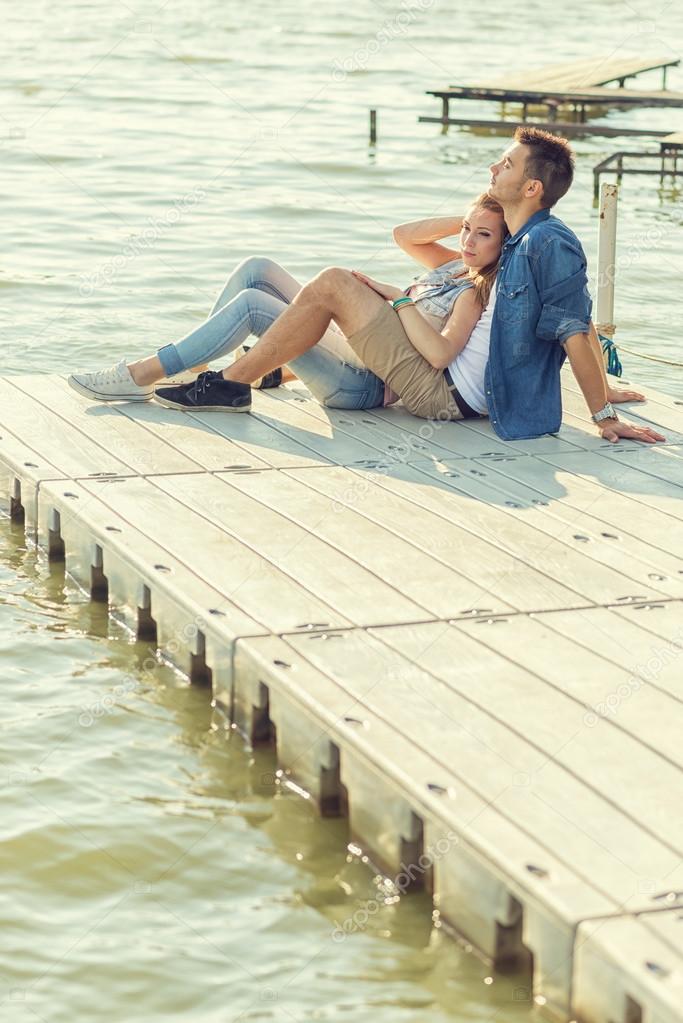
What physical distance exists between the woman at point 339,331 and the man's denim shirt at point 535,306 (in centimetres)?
17

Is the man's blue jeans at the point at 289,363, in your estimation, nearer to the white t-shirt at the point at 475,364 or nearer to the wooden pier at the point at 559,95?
the white t-shirt at the point at 475,364

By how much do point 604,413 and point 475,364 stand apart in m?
0.56

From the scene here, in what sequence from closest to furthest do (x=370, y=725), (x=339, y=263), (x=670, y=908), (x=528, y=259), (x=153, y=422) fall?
(x=670, y=908), (x=370, y=725), (x=528, y=259), (x=153, y=422), (x=339, y=263)

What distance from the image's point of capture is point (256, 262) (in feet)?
22.8

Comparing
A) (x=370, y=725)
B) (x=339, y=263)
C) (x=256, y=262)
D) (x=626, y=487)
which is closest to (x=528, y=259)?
(x=626, y=487)

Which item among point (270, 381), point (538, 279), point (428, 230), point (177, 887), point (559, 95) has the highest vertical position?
point (559, 95)

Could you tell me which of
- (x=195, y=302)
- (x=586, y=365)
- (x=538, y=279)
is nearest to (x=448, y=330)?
(x=538, y=279)

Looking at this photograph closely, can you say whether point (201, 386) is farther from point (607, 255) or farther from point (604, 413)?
point (607, 255)

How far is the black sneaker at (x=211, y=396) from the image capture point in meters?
6.73

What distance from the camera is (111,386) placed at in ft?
22.5

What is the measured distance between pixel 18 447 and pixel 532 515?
83.9 inches

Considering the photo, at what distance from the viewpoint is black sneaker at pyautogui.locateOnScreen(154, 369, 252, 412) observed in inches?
265

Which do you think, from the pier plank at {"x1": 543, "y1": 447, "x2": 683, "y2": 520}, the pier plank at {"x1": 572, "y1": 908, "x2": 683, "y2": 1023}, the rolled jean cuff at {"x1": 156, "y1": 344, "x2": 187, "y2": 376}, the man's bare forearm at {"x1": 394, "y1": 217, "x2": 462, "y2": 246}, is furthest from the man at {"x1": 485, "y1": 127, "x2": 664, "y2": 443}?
the pier plank at {"x1": 572, "y1": 908, "x2": 683, "y2": 1023}

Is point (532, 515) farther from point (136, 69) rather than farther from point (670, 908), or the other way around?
point (136, 69)
